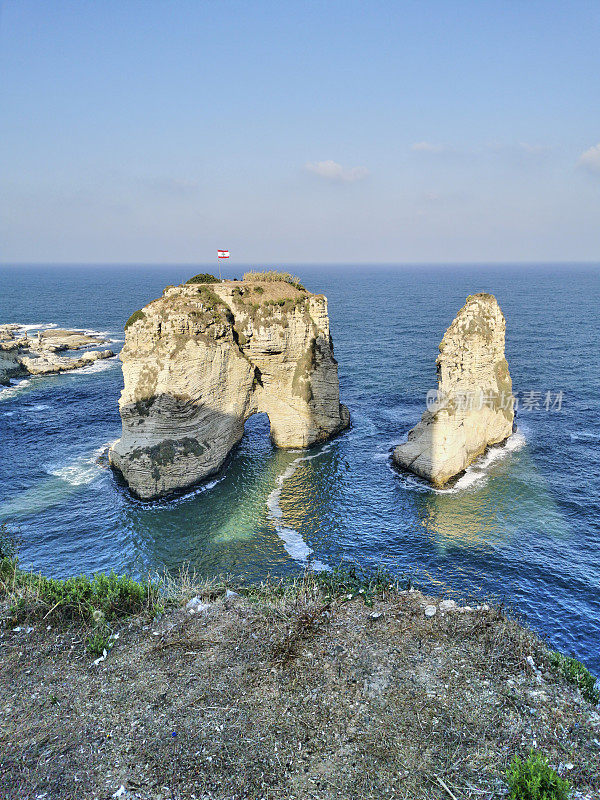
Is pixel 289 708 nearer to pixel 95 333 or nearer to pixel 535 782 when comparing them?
pixel 535 782

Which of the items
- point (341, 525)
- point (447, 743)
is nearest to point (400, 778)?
point (447, 743)

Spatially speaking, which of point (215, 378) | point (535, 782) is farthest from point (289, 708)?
point (215, 378)

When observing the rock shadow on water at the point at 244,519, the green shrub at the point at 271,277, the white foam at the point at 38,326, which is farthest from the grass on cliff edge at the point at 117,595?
the white foam at the point at 38,326

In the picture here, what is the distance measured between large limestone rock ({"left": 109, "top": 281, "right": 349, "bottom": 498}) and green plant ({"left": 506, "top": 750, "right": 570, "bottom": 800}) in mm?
28552

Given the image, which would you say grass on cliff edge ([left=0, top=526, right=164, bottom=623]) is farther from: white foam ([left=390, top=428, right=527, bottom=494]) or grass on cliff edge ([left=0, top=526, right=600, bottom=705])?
white foam ([left=390, top=428, right=527, bottom=494])

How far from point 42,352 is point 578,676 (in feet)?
271

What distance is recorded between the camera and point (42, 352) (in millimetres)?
78938

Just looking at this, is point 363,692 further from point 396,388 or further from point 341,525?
point 396,388

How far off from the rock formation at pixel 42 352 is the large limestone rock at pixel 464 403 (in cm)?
5566

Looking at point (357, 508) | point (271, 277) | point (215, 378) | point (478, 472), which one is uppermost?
point (271, 277)

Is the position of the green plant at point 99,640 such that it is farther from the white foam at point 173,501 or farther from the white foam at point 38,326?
the white foam at point 38,326

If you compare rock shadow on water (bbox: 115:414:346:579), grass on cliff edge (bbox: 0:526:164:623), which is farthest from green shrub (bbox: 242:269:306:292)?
grass on cliff edge (bbox: 0:526:164:623)

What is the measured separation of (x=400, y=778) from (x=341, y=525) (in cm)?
1959

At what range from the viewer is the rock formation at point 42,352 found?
6981 centimetres
